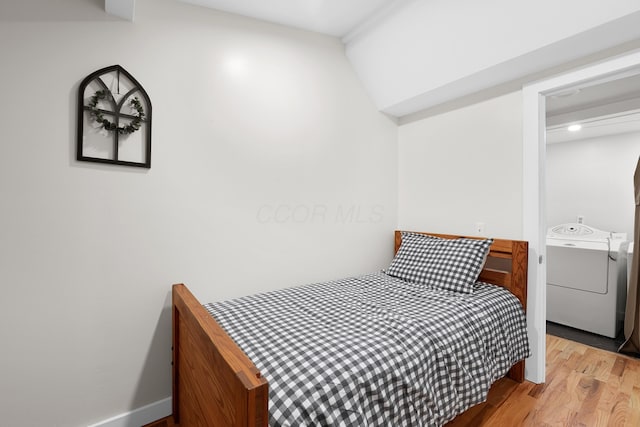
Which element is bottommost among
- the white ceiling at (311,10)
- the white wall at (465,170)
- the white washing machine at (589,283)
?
the white washing machine at (589,283)

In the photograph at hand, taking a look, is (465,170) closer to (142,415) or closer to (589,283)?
(589,283)

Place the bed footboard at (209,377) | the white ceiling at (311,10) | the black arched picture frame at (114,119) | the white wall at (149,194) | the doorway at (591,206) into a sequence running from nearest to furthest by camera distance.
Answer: the bed footboard at (209,377) < the white wall at (149,194) < the black arched picture frame at (114,119) < the white ceiling at (311,10) < the doorway at (591,206)

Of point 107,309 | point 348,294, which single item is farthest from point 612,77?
point 107,309

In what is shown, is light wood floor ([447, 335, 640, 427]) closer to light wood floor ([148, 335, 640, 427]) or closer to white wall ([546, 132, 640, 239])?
light wood floor ([148, 335, 640, 427])

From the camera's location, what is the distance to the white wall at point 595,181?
3.21 m

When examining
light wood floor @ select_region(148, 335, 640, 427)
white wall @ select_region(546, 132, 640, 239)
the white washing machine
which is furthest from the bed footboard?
white wall @ select_region(546, 132, 640, 239)

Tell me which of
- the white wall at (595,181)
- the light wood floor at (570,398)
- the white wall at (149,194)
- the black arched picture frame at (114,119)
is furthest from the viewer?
the white wall at (595,181)

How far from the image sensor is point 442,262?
6.86ft

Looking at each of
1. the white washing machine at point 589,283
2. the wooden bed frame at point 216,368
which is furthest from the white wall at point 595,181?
the wooden bed frame at point 216,368

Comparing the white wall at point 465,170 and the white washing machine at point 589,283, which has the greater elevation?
the white wall at point 465,170

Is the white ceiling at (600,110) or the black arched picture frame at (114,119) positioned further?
the white ceiling at (600,110)

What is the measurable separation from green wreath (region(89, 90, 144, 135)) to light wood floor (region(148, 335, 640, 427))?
160 centimetres

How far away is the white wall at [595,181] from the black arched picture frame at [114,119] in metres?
4.37

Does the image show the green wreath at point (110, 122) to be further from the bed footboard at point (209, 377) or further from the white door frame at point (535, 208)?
the white door frame at point (535, 208)
